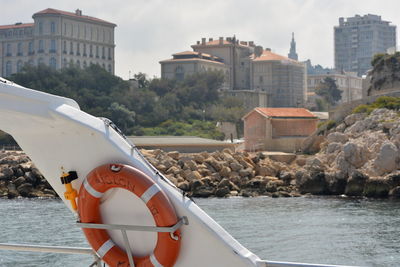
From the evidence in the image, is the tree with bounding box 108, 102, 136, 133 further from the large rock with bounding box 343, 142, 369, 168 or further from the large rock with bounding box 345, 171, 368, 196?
the large rock with bounding box 345, 171, 368, 196

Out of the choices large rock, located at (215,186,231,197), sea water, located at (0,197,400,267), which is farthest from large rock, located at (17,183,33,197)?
large rock, located at (215,186,231,197)

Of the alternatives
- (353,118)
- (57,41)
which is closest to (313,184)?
(353,118)

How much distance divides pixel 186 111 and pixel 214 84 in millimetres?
11584

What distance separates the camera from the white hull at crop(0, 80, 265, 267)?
18.6 ft

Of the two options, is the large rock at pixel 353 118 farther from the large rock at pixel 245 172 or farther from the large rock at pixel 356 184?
the large rock at pixel 356 184

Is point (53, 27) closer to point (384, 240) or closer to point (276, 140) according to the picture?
point (276, 140)

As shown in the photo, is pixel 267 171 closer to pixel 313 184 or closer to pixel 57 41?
pixel 313 184

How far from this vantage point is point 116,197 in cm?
583

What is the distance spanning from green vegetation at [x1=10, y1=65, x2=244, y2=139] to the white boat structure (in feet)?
201

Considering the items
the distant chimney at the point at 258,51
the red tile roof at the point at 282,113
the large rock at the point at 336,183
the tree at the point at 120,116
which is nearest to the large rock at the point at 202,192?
the large rock at the point at 336,183

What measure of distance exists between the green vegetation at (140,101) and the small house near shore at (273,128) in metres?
15.1

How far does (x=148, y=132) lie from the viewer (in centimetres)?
6812

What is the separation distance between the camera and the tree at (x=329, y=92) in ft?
364

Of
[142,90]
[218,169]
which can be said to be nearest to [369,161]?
[218,169]
